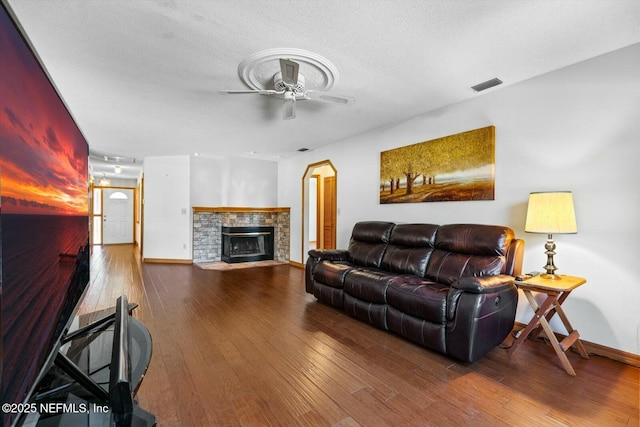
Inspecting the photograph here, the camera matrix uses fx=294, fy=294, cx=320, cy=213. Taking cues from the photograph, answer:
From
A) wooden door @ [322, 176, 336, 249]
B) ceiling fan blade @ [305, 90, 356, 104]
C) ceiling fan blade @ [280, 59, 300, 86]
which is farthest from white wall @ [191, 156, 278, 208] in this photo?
ceiling fan blade @ [280, 59, 300, 86]

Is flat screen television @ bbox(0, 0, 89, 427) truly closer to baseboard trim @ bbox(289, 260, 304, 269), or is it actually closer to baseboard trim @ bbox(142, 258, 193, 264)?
baseboard trim @ bbox(289, 260, 304, 269)

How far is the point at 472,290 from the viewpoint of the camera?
7.13ft

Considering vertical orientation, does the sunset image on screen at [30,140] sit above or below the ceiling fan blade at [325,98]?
below

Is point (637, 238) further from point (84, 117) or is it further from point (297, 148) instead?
point (84, 117)

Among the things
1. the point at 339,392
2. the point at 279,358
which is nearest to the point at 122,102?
the point at 279,358

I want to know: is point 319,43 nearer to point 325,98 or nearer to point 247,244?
point 325,98

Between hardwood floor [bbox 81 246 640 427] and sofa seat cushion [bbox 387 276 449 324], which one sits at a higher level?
sofa seat cushion [bbox 387 276 449 324]

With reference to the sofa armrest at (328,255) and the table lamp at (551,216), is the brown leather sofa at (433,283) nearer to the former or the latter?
the sofa armrest at (328,255)

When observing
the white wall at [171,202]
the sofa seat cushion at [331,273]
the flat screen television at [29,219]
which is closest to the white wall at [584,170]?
the sofa seat cushion at [331,273]

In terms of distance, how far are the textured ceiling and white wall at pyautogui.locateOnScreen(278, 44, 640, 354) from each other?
0.56ft

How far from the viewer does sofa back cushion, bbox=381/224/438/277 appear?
3.14 m

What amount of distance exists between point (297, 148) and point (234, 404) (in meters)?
4.63

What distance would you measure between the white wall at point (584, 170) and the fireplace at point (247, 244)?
4.51 metres

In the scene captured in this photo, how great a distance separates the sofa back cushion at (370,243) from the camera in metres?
3.60
